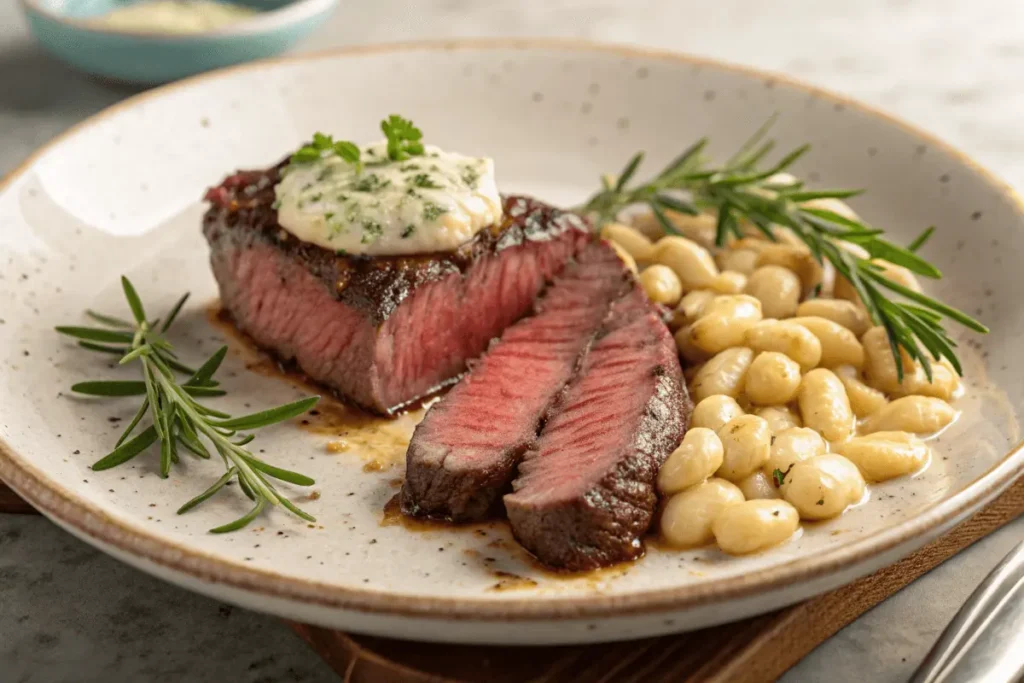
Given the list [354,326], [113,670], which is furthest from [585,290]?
[113,670]

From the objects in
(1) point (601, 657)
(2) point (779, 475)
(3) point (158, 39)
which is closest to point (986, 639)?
(2) point (779, 475)

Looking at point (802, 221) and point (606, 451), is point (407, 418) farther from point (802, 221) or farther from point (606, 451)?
point (802, 221)

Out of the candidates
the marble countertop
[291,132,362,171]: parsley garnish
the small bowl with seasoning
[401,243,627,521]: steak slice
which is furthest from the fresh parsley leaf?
the small bowl with seasoning

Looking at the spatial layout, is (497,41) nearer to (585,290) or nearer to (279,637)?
(585,290)

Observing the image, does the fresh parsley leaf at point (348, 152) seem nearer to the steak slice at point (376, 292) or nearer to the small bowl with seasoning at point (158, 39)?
the steak slice at point (376, 292)

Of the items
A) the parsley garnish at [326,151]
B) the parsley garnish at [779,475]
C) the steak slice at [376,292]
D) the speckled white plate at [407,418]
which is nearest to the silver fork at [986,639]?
the speckled white plate at [407,418]
